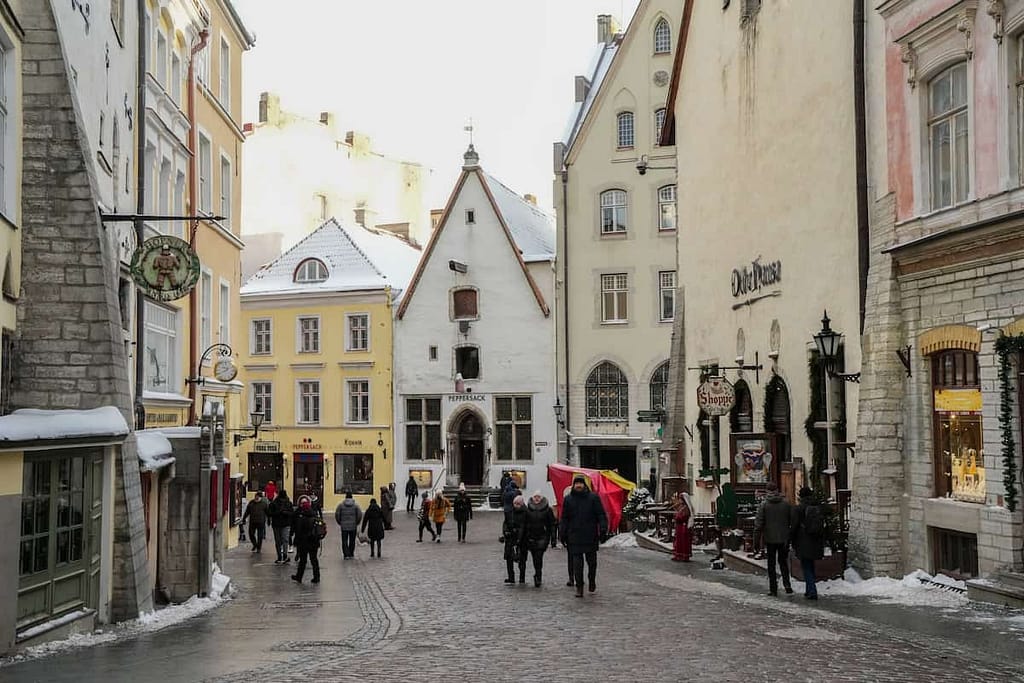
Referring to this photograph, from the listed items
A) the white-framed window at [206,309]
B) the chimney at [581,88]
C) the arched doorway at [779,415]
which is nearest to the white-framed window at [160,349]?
the white-framed window at [206,309]

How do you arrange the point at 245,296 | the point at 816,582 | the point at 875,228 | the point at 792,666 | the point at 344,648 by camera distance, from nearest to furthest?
the point at 792,666, the point at 344,648, the point at 816,582, the point at 875,228, the point at 245,296

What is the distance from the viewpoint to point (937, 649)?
11.6 metres

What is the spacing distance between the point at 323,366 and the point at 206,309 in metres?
21.7

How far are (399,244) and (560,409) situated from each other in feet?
47.1

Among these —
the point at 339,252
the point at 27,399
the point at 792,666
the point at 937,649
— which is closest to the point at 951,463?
the point at 937,649

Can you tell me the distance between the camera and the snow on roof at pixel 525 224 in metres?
49.3

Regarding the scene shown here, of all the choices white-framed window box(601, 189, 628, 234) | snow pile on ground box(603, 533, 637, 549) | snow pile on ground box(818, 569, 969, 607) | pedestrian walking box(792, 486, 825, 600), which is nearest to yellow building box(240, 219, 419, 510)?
white-framed window box(601, 189, 628, 234)

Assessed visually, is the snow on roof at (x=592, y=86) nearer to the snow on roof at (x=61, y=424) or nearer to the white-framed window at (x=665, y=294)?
the white-framed window at (x=665, y=294)

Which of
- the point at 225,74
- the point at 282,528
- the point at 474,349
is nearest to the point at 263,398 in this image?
the point at 474,349

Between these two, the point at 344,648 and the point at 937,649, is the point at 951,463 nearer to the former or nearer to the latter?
the point at 937,649

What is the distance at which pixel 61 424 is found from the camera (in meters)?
13.1

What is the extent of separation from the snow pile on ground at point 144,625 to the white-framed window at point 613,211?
2750 cm

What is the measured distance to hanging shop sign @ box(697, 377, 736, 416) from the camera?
79.9 feet

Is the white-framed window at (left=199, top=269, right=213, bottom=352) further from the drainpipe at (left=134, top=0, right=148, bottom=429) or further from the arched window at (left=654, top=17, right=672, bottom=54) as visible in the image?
the arched window at (left=654, top=17, right=672, bottom=54)
